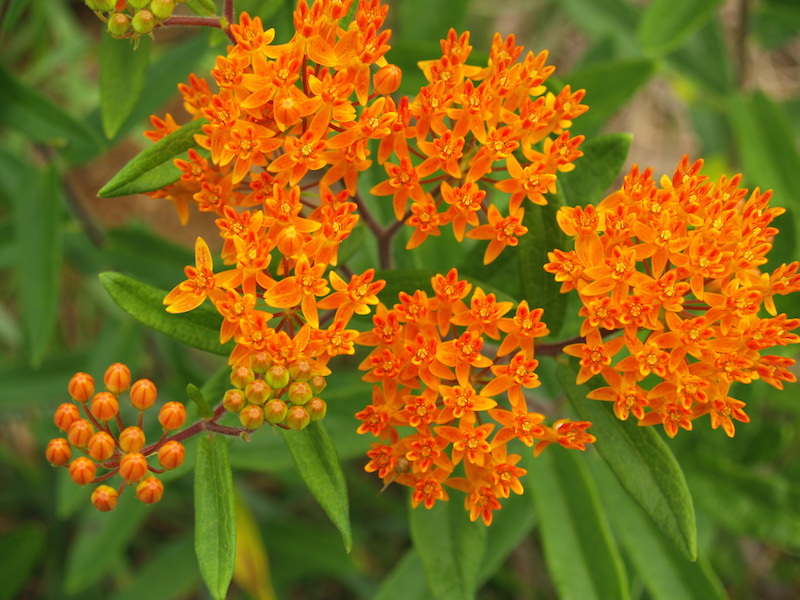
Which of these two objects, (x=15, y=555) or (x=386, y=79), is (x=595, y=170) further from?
(x=15, y=555)

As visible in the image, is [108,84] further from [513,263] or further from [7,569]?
[7,569]

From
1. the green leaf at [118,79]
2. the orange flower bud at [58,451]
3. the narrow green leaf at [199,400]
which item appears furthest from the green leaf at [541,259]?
the green leaf at [118,79]

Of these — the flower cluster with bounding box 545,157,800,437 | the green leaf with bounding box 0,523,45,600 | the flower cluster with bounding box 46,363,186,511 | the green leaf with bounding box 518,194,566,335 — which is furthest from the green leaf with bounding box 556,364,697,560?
the green leaf with bounding box 0,523,45,600

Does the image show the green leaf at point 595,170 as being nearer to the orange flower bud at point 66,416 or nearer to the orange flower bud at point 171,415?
the orange flower bud at point 171,415

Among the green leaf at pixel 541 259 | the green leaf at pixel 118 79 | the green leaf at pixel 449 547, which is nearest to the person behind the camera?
the green leaf at pixel 541 259

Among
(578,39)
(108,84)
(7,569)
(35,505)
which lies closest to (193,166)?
(108,84)

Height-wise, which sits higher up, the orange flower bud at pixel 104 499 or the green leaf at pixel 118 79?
the green leaf at pixel 118 79
